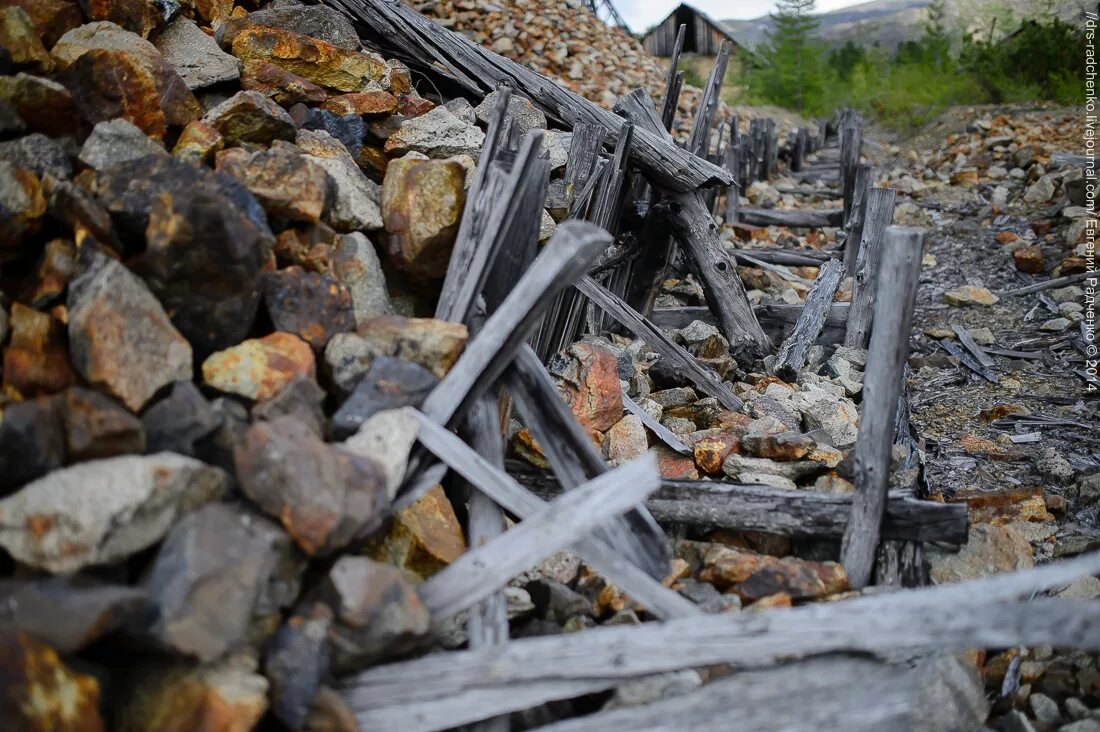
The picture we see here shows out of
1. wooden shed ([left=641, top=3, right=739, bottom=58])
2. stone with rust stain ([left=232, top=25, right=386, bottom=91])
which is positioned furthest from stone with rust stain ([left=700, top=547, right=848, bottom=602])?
wooden shed ([left=641, top=3, right=739, bottom=58])

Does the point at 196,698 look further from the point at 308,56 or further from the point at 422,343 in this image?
the point at 308,56

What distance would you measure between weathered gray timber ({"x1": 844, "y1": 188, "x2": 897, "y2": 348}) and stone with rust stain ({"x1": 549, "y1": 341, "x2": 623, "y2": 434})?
2370 mm

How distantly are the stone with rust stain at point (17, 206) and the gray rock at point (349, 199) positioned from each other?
95 centimetres

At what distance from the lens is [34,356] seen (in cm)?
206

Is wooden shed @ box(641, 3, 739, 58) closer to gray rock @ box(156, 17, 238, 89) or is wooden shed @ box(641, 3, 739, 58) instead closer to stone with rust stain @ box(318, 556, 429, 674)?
gray rock @ box(156, 17, 238, 89)

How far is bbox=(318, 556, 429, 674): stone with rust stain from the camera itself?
1.88 meters

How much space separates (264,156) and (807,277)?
602cm

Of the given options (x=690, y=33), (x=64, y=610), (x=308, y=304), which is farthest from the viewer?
(x=690, y=33)

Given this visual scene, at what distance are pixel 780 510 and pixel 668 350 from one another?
1.57 m

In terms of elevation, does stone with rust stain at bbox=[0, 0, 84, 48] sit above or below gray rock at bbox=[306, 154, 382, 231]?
above

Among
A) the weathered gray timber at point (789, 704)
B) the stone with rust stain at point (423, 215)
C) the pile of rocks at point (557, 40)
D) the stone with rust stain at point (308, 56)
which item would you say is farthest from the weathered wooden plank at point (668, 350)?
the pile of rocks at point (557, 40)

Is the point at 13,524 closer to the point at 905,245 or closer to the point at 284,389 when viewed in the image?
the point at 284,389

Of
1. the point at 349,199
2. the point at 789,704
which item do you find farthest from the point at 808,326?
the point at 789,704

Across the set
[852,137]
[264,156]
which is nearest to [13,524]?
[264,156]
